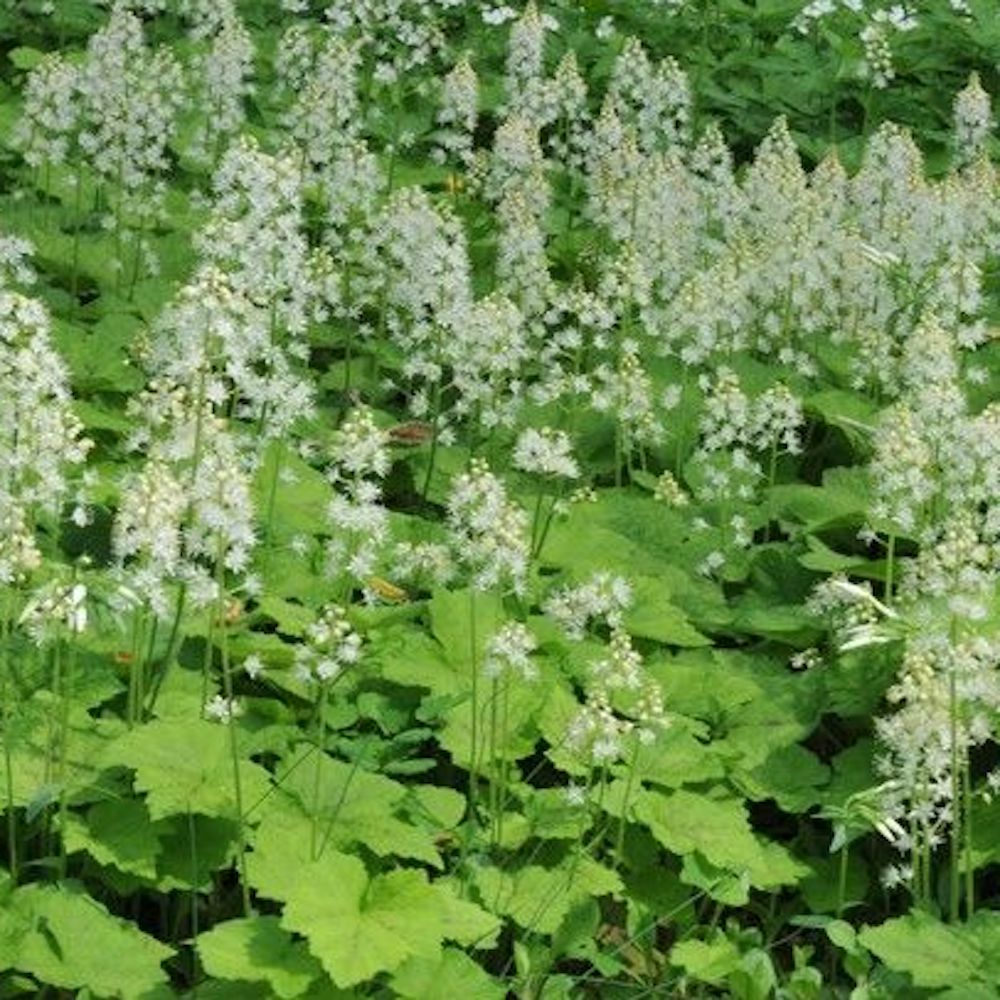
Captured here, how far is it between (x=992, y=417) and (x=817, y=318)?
235 cm

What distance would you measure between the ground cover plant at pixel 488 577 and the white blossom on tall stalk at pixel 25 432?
0.04 feet

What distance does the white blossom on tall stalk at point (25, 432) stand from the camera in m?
4.55

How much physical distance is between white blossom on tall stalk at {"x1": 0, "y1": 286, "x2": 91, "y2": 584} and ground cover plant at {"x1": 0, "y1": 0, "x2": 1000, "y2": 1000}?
0.04 ft

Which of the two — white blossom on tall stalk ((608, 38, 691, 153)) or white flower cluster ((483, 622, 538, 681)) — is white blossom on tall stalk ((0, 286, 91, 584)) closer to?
white flower cluster ((483, 622, 538, 681))

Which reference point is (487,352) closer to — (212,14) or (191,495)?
(191,495)

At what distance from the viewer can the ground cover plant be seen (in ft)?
15.2

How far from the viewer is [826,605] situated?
604cm

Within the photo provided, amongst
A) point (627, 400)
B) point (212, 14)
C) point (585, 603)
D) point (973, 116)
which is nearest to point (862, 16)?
point (973, 116)

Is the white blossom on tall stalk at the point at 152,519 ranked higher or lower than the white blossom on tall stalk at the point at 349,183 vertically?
lower

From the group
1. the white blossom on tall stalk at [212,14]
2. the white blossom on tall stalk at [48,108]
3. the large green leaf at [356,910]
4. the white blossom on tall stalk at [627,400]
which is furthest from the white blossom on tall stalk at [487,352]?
the white blossom on tall stalk at [212,14]

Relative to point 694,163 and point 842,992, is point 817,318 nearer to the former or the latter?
point 694,163

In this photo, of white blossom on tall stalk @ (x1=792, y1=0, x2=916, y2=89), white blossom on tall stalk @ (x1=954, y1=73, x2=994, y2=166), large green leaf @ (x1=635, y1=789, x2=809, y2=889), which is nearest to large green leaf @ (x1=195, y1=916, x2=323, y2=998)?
large green leaf @ (x1=635, y1=789, x2=809, y2=889)

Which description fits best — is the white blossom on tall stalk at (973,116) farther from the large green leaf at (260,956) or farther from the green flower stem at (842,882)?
the large green leaf at (260,956)

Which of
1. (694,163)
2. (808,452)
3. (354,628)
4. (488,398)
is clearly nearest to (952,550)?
(354,628)
